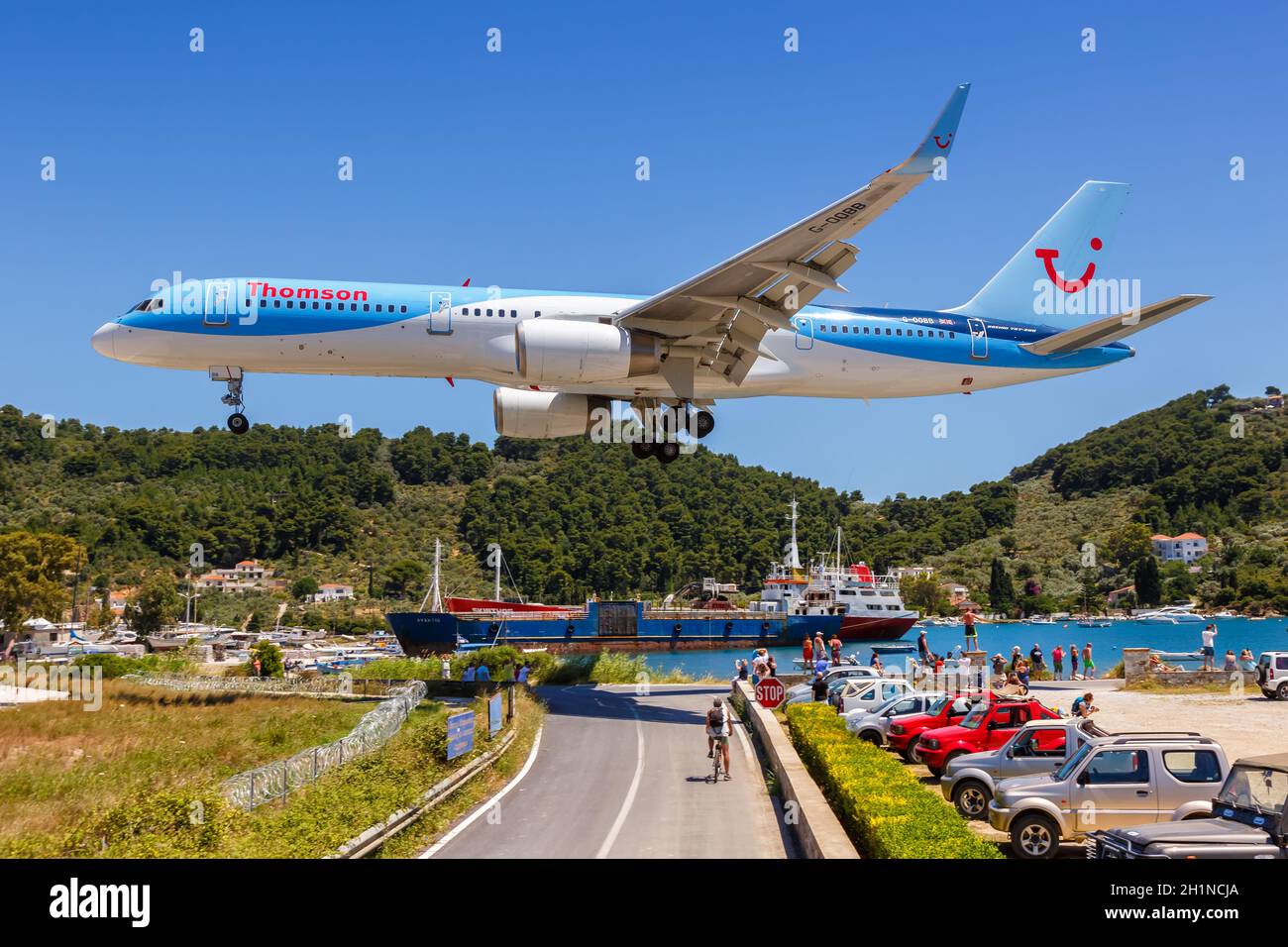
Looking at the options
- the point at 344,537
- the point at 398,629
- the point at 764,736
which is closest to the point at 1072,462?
the point at 344,537

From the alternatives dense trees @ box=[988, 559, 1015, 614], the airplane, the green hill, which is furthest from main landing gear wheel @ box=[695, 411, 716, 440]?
dense trees @ box=[988, 559, 1015, 614]

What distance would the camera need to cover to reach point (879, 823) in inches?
490

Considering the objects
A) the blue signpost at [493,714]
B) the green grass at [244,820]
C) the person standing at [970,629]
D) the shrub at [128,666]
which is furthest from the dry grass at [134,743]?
the person standing at [970,629]

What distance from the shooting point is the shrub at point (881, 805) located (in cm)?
1118

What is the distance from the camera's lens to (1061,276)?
124ft

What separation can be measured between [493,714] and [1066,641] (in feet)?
387

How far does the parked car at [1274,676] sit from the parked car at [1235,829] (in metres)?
22.9

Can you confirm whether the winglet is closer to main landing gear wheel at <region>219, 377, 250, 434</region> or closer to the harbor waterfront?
main landing gear wheel at <region>219, 377, 250, 434</region>

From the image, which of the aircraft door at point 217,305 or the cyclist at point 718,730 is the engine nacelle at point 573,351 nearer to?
the aircraft door at point 217,305

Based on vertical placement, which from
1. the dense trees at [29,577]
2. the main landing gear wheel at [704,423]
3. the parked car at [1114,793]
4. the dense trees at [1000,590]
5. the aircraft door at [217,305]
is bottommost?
the dense trees at [1000,590]

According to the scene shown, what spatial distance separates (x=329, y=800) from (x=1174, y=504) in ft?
596

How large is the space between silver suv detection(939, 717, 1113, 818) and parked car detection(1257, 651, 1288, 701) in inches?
688

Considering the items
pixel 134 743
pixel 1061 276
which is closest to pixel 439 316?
pixel 134 743
